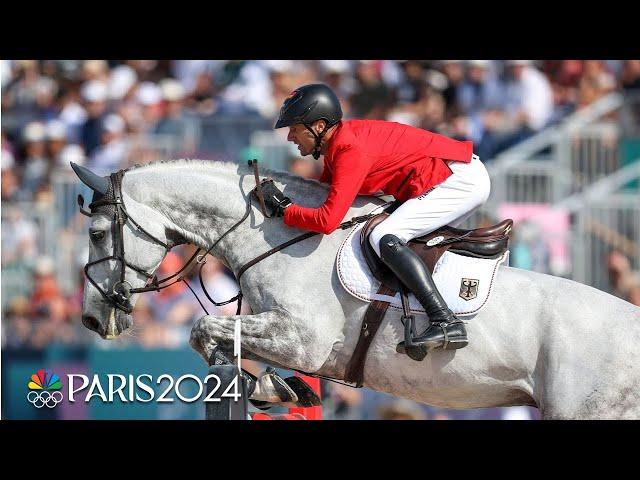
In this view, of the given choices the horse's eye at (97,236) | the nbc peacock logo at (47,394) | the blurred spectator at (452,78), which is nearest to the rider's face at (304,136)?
the horse's eye at (97,236)

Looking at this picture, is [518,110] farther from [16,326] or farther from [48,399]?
[48,399]

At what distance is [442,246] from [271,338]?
1.19 metres

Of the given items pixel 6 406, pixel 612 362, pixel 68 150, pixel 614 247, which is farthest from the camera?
pixel 68 150

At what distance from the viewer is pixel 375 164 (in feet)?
22.4

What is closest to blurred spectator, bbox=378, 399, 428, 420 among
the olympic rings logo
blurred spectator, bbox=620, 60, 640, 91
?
the olympic rings logo

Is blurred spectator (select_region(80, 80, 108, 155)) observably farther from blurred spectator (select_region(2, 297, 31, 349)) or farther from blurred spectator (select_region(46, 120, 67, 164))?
blurred spectator (select_region(2, 297, 31, 349))

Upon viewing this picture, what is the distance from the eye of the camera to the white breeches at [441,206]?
675 cm

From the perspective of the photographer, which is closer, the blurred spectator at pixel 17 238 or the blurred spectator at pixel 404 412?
the blurred spectator at pixel 404 412

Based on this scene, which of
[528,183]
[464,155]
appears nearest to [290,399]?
[464,155]

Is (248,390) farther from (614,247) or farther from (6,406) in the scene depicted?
(614,247)

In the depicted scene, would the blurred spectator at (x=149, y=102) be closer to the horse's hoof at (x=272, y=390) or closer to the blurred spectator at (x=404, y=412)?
the blurred spectator at (x=404, y=412)

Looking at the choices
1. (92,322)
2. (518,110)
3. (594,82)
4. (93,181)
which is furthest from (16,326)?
(594,82)

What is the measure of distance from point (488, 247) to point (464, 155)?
0.67 meters

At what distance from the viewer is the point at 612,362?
6.48 metres
